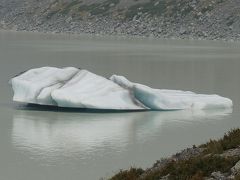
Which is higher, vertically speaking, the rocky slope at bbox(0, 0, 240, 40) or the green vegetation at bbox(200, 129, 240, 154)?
the rocky slope at bbox(0, 0, 240, 40)

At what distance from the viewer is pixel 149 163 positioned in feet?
54.0

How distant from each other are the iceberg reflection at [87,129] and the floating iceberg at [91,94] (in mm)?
397

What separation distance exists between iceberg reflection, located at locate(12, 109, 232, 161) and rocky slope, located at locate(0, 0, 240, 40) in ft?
262

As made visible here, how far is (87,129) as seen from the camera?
21422 millimetres

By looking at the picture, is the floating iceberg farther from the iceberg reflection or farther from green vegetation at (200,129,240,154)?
green vegetation at (200,129,240,154)

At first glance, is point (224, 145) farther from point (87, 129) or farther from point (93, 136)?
point (87, 129)

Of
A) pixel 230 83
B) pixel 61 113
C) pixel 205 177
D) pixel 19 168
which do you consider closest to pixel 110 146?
pixel 19 168

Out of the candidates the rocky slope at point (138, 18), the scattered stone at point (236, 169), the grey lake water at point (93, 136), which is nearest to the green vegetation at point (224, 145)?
the scattered stone at point (236, 169)

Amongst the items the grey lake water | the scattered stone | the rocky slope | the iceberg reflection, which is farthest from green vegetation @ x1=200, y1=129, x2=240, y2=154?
the rocky slope

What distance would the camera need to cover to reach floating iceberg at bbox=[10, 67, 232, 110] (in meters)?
23.8

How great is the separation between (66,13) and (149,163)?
12676 centimetres

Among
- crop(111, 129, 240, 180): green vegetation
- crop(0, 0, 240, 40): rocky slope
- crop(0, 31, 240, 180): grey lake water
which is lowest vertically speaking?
crop(0, 31, 240, 180): grey lake water

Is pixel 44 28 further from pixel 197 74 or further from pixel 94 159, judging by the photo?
pixel 94 159

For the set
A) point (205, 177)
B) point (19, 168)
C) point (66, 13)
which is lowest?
point (19, 168)
